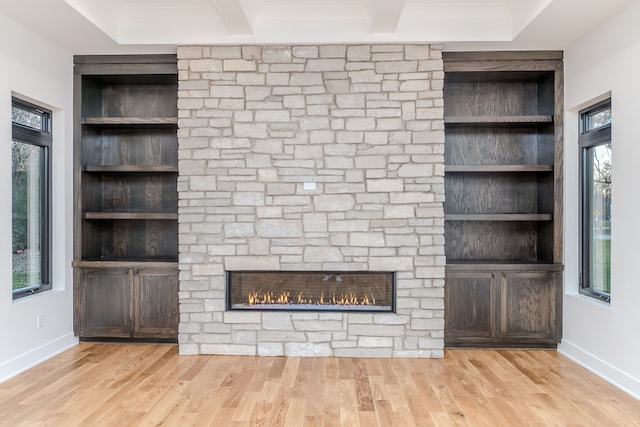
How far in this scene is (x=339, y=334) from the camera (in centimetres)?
427

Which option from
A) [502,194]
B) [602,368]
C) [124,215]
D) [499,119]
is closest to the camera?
[602,368]

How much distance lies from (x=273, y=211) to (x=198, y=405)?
5.88ft

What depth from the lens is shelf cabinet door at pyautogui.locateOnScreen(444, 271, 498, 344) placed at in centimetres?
446

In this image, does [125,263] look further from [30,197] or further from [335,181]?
[335,181]

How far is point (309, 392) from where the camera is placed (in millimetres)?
3404

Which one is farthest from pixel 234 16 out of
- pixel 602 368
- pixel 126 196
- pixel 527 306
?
pixel 602 368

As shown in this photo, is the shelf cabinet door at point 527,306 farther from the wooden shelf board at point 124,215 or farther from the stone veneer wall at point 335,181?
the wooden shelf board at point 124,215

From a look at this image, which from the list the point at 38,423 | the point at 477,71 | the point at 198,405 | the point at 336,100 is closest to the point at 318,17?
the point at 336,100

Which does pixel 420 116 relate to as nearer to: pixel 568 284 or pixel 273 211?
pixel 273 211

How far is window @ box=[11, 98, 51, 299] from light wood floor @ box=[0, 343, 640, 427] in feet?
2.63

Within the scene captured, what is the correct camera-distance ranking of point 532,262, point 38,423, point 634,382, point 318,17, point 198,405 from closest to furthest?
point 38,423, point 198,405, point 634,382, point 318,17, point 532,262

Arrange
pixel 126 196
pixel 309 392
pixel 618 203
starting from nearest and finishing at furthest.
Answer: pixel 309 392 → pixel 618 203 → pixel 126 196

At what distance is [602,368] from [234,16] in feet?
13.6

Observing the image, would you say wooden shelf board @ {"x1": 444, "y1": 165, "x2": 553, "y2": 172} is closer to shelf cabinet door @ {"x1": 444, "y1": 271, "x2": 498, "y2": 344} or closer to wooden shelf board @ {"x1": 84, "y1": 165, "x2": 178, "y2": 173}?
shelf cabinet door @ {"x1": 444, "y1": 271, "x2": 498, "y2": 344}
